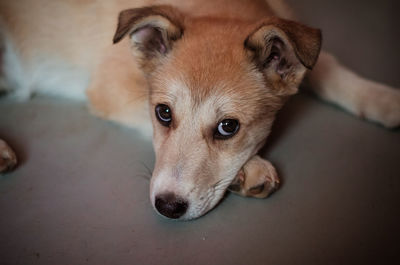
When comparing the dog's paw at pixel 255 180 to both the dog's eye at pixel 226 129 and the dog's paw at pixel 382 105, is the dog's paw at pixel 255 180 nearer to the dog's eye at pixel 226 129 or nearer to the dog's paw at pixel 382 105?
the dog's eye at pixel 226 129

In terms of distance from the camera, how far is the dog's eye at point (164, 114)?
191 centimetres

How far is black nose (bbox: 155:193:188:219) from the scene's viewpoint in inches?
68.6

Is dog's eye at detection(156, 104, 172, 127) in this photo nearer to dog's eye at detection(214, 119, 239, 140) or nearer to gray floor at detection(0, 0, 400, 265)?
dog's eye at detection(214, 119, 239, 140)

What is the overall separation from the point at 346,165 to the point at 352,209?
0.32 m

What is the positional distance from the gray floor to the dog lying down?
0.12m

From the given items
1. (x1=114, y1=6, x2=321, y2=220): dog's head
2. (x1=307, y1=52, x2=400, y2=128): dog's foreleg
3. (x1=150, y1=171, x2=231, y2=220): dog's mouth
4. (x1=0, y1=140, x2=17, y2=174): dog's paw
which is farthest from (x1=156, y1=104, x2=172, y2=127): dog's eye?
(x1=307, y1=52, x2=400, y2=128): dog's foreleg

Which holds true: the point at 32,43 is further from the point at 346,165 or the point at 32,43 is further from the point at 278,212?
the point at 346,165

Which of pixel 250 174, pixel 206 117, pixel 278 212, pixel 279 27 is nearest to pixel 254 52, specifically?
pixel 279 27

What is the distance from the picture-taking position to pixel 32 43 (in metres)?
2.62

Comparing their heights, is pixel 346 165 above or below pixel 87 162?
above

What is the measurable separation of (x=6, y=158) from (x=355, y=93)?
2.02 meters

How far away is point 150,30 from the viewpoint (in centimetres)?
206

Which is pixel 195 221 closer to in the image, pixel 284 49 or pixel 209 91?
pixel 209 91

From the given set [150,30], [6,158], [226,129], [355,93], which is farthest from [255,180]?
[6,158]
